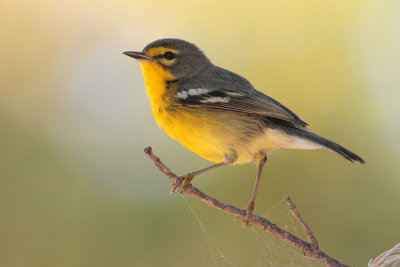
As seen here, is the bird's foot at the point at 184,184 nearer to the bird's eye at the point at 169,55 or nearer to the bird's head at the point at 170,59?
the bird's head at the point at 170,59

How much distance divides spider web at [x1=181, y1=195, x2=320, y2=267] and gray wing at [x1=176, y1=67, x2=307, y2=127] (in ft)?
2.14

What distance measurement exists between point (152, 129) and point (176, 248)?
1.59 meters

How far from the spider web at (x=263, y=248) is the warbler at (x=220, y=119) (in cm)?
42

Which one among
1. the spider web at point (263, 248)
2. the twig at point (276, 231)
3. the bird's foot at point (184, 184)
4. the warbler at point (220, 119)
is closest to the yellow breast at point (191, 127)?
the warbler at point (220, 119)

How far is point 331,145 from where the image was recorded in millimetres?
3188

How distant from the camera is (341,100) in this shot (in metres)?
5.42

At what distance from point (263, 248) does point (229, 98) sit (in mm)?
1130

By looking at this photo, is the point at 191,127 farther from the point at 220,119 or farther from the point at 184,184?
the point at 184,184

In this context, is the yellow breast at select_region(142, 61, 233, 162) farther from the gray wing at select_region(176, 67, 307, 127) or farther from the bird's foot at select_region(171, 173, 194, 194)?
the bird's foot at select_region(171, 173, 194, 194)

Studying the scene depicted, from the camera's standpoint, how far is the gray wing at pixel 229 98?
3609 mm

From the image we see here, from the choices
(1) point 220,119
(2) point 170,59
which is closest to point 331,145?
(1) point 220,119

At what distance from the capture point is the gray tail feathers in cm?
299

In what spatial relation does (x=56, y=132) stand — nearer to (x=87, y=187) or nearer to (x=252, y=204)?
(x=87, y=187)

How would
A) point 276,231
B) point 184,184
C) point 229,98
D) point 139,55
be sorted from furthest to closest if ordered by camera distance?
point 139,55, point 229,98, point 184,184, point 276,231
